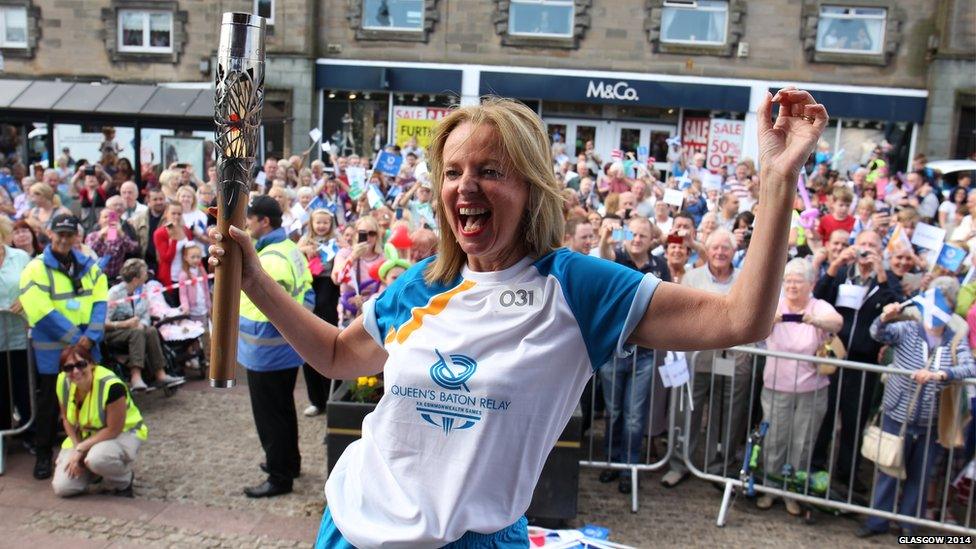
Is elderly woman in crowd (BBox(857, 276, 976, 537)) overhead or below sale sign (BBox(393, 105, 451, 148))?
below

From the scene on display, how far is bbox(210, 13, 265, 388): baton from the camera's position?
2.07m

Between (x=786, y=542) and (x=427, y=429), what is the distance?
4.27m

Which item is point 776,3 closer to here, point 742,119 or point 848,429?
point 742,119

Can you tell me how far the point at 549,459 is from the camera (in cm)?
521

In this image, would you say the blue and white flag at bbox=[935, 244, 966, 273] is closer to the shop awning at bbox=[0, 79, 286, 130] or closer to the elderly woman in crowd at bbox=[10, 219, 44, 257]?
the elderly woman in crowd at bbox=[10, 219, 44, 257]

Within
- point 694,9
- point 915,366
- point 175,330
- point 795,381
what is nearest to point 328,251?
point 175,330

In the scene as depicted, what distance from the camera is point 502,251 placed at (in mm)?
2074

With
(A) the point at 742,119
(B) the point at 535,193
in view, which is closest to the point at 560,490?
(B) the point at 535,193

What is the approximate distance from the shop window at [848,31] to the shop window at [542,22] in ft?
20.5

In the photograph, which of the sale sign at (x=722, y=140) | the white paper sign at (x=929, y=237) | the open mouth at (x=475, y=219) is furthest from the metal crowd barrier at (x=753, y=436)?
the sale sign at (x=722, y=140)

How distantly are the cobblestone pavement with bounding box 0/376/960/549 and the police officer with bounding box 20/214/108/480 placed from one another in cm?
40

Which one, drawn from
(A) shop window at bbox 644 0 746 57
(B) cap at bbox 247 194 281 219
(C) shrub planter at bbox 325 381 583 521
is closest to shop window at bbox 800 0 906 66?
(A) shop window at bbox 644 0 746 57

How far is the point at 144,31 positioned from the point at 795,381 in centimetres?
2334

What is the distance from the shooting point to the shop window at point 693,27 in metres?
22.7
